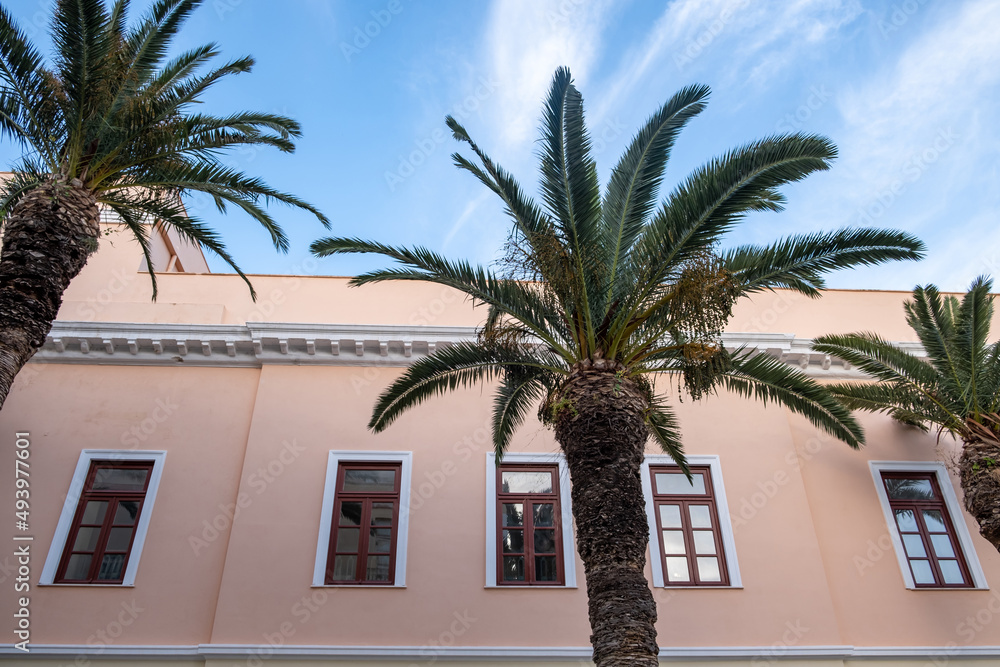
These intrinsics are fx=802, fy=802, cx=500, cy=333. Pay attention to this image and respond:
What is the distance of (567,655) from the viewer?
36.1 feet

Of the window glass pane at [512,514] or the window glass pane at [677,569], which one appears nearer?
the window glass pane at [677,569]

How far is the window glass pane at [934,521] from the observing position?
41.8 ft

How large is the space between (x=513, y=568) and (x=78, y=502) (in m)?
6.62

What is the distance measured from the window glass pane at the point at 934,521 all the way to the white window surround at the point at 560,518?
5760 mm

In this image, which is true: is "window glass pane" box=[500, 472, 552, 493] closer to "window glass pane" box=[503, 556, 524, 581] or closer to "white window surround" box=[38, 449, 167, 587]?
"window glass pane" box=[503, 556, 524, 581]

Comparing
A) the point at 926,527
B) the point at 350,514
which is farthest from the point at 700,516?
the point at 350,514

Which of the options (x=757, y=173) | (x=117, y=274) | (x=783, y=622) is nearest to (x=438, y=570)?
(x=783, y=622)

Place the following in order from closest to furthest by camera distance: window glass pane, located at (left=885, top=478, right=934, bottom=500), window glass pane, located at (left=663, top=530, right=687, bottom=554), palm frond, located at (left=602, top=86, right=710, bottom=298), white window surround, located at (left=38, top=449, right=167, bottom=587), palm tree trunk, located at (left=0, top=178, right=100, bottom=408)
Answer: palm tree trunk, located at (left=0, top=178, right=100, bottom=408)
palm frond, located at (left=602, top=86, right=710, bottom=298)
white window surround, located at (left=38, top=449, right=167, bottom=587)
window glass pane, located at (left=663, top=530, right=687, bottom=554)
window glass pane, located at (left=885, top=478, right=934, bottom=500)

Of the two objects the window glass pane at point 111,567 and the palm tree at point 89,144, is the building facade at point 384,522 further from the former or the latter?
the palm tree at point 89,144

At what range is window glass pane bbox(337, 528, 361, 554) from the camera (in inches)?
467

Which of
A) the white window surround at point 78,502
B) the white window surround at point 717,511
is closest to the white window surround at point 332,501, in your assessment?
the white window surround at point 78,502

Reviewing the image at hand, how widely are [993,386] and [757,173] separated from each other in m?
6.16

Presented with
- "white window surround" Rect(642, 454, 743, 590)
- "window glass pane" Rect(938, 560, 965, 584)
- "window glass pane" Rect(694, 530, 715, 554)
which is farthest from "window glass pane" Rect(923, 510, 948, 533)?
"window glass pane" Rect(694, 530, 715, 554)

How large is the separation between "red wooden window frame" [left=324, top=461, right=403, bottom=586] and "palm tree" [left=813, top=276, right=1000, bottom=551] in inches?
283
